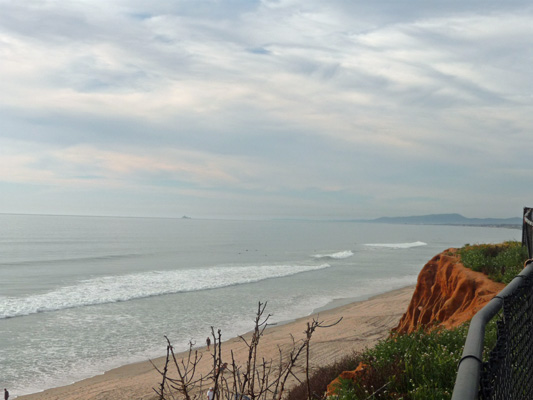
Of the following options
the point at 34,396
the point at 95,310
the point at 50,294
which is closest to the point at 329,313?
the point at 95,310

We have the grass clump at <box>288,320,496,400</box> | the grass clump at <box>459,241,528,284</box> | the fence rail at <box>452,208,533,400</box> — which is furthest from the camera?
the grass clump at <box>459,241,528,284</box>

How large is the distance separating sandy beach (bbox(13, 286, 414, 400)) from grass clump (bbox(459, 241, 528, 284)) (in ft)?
13.2

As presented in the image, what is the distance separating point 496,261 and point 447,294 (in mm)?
1579

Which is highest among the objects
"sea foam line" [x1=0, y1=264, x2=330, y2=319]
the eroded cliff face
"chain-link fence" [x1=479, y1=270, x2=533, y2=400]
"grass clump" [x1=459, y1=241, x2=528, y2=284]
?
"chain-link fence" [x1=479, y1=270, x2=533, y2=400]

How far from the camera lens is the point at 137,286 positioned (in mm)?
30766

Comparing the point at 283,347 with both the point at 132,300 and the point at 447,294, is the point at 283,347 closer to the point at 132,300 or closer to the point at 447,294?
the point at 447,294

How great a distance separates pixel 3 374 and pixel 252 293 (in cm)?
1593

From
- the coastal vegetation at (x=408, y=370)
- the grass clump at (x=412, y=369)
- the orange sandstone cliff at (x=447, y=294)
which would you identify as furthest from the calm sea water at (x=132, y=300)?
the grass clump at (x=412, y=369)

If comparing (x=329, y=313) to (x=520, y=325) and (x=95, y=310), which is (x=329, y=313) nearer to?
(x=95, y=310)

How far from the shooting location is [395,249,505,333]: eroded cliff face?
1065 cm

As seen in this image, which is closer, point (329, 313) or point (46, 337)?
point (46, 337)

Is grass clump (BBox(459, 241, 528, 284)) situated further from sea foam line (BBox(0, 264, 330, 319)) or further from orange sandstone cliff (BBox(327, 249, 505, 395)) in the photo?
sea foam line (BBox(0, 264, 330, 319))

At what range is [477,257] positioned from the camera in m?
13.2

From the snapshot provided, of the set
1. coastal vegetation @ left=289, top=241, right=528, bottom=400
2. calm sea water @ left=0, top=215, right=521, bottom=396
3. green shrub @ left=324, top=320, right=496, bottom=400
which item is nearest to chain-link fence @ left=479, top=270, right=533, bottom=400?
coastal vegetation @ left=289, top=241, right=528, bottom=400
